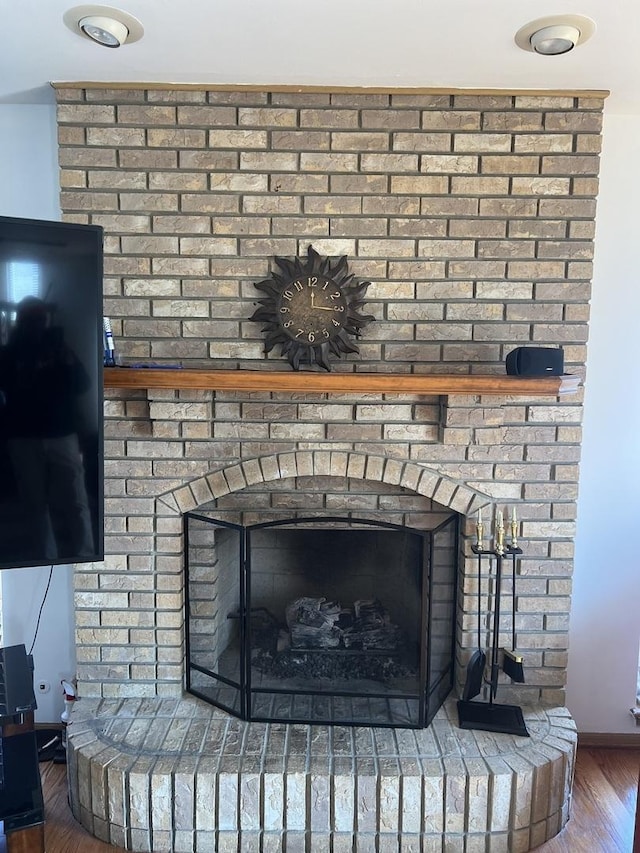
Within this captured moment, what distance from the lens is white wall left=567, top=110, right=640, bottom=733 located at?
213cm

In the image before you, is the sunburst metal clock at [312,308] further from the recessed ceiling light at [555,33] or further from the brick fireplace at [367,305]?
the recessed ceiling light at [555,33]

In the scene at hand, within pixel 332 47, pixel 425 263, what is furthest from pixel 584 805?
pixel 332 47

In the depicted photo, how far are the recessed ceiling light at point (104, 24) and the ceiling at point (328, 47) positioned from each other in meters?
0.02

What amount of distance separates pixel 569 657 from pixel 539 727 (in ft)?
1.37

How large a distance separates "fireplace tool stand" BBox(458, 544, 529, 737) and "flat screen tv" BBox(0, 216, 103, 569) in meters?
1.26

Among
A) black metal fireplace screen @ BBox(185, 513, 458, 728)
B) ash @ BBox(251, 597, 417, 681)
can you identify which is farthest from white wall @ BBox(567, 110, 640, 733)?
ash @ BBox(251, 597, 417, 681)

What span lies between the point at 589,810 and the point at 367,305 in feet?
6.04

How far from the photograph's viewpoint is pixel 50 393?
1.59 m

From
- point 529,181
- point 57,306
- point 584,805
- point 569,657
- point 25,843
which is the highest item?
point 529,181

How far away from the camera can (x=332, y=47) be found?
165cm

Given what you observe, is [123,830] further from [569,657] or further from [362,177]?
[362,177]

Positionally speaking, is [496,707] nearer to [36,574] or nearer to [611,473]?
[611,473]

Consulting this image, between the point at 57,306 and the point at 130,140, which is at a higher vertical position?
the point at 130,140

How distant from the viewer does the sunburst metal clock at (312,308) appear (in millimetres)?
1939
